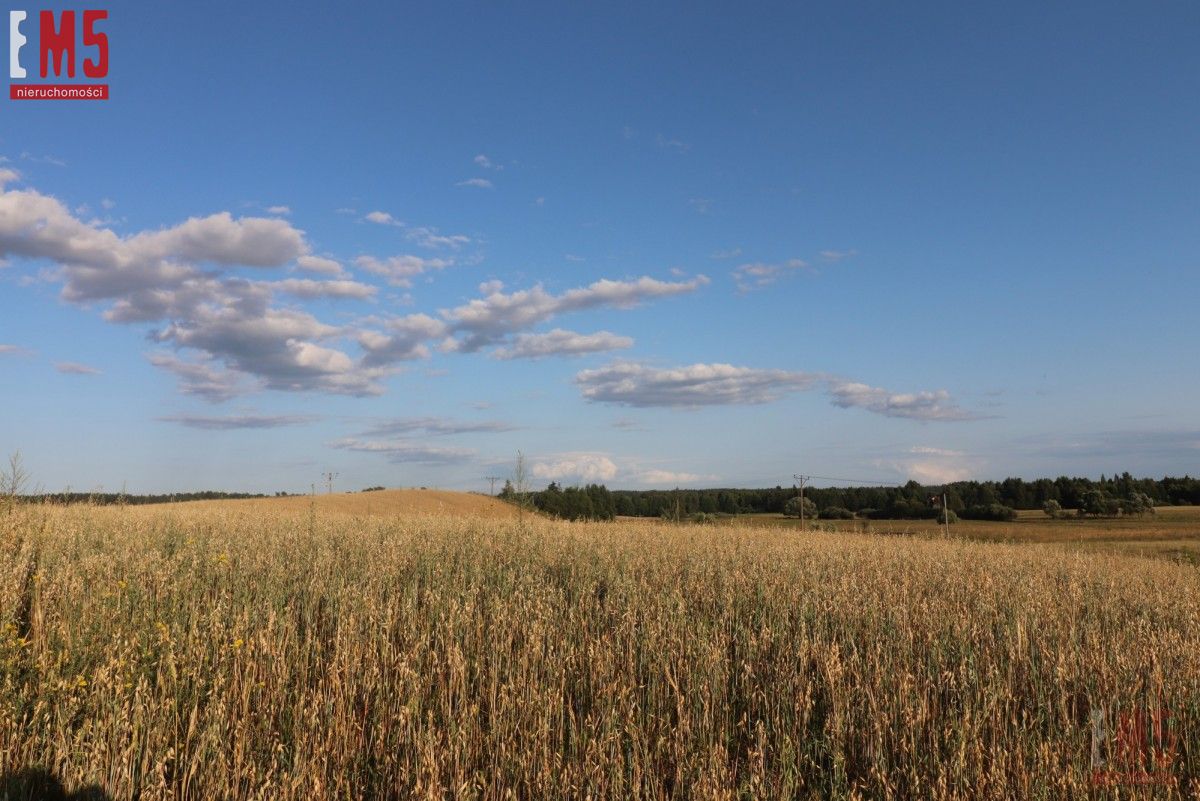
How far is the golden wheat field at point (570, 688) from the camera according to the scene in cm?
372

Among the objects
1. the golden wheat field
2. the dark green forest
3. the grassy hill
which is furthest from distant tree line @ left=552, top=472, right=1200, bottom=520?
the golden wheat field

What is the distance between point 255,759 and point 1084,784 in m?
4.77

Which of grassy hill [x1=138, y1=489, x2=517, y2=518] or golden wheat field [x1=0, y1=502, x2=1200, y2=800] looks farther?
grassy hill [x1=138, y1=489, x2=517, y2=518]

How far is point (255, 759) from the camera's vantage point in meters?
4.09

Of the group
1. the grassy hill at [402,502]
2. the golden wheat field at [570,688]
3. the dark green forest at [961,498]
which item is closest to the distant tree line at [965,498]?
the dark green forest at [961,498]

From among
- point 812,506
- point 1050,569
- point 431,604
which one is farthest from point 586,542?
point 812,506

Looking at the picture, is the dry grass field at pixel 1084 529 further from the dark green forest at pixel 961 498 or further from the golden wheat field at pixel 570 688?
the golden wheat field at pixel 570 688

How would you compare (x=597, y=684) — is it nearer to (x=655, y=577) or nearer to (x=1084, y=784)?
(x=1084, y=784)

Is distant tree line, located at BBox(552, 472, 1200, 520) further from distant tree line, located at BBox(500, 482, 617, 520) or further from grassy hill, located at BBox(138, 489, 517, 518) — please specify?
grassy hill, located at BBox(138, 489, 517, 518)

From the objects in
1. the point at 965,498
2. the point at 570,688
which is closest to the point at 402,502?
the point at 570,688

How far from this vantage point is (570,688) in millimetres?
5176

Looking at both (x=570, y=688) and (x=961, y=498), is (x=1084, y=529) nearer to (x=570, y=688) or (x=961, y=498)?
(x=961, y=498)

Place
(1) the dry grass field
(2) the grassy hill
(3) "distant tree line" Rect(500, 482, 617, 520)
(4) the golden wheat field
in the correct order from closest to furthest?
(4) the golden wheat field, (2) the grassy hill, (1) the dry grass field, (3) "distant tree line" Rect(500, 482, 617, 520)

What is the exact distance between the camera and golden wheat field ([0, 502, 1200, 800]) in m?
3.72
